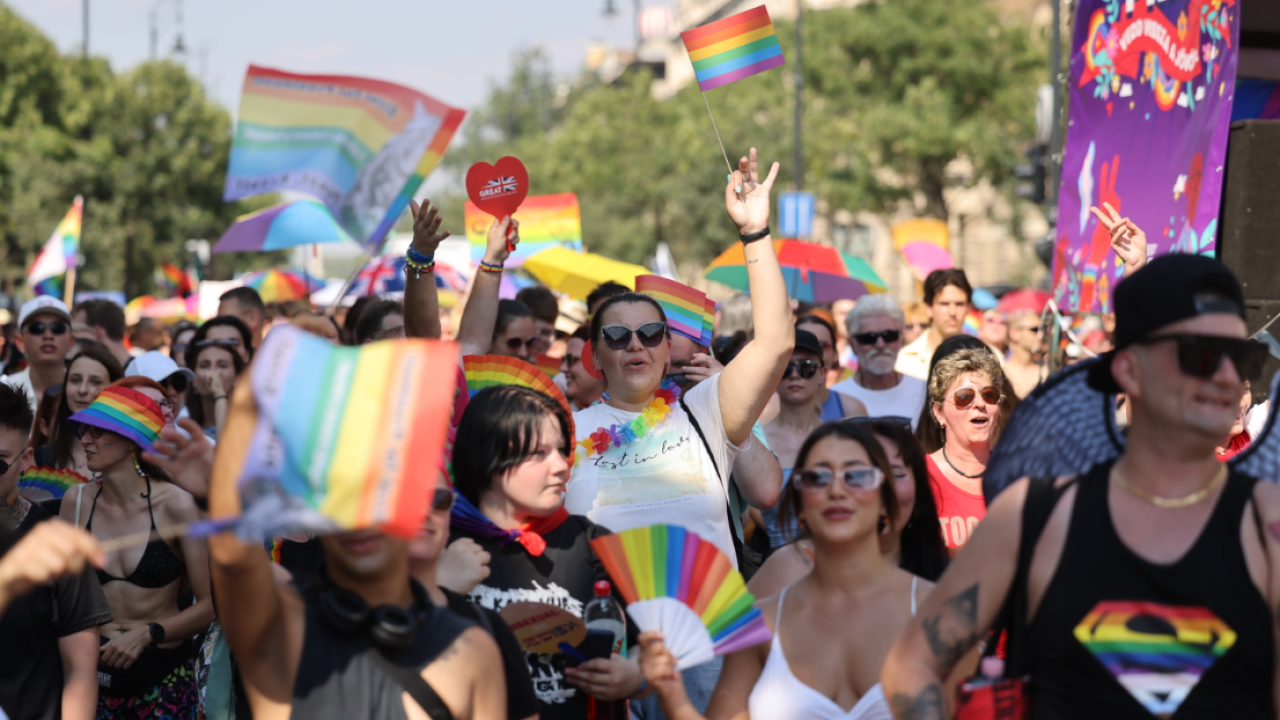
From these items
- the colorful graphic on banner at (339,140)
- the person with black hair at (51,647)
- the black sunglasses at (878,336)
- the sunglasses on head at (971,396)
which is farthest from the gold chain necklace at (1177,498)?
the colorful graphic on banner at (339,140)

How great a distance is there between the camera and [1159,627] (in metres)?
2.26

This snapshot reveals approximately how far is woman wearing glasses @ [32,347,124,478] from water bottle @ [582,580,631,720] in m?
3.31

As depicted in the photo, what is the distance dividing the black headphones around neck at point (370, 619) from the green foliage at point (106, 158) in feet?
114

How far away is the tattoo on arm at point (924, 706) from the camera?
2361 mm

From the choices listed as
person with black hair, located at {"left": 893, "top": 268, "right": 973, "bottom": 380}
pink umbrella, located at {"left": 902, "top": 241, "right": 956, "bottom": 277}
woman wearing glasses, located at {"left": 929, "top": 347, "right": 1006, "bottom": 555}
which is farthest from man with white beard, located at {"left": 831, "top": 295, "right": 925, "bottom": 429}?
pink umbrella, located at {"left": 902, "top": 241, "right": 956, "bottom": 277}

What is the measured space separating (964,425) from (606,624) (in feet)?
6.18

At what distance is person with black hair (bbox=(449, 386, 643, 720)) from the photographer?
10.4ft

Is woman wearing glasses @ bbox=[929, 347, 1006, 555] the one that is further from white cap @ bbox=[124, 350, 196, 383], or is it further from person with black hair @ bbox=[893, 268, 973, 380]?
Answer: white cap @ bbox=[124, 350, 196, 383]

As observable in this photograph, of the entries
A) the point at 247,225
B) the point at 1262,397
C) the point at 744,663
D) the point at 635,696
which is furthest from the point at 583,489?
the point at 247,225

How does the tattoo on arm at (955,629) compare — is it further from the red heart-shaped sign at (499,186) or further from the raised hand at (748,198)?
the red heart-shaped sign at (499,186)

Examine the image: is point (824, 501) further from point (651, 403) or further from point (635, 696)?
point (651, 403)

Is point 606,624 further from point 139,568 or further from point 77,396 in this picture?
point 77,396

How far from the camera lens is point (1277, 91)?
8031mm

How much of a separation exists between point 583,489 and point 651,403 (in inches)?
16.0
